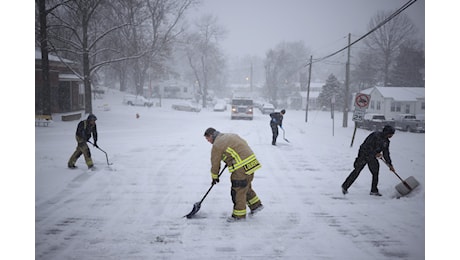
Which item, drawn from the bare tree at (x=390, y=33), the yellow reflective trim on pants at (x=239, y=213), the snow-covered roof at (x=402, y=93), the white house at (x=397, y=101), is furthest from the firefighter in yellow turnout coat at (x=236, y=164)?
the snow-covered roof at (x=402, y=93)

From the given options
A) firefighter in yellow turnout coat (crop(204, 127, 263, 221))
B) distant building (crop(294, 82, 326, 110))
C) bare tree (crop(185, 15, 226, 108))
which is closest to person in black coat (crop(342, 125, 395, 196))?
firefighter in yellow turnout coat (crop(204, 127, 263, 221))

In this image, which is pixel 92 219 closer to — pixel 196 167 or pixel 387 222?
pixel 196 167

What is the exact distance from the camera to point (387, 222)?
15.0 feet

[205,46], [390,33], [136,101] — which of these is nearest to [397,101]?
[390,33]

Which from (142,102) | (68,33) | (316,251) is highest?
(68,33)

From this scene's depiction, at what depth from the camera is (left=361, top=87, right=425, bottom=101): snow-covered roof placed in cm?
1891

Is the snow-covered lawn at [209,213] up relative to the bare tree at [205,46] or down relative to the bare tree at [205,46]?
down

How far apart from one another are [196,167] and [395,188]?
183 inches

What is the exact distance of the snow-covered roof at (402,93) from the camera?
1891 cm

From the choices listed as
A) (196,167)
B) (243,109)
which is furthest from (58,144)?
(243,109)

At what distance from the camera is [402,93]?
21.8 m

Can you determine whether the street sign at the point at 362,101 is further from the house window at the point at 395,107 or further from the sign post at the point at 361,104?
the house window at the point at 395,107

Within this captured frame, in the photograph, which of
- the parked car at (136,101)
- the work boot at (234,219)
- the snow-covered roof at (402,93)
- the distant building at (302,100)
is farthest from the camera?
the distant building at (302,100)

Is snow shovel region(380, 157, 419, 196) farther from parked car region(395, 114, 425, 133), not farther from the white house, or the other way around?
the white house
